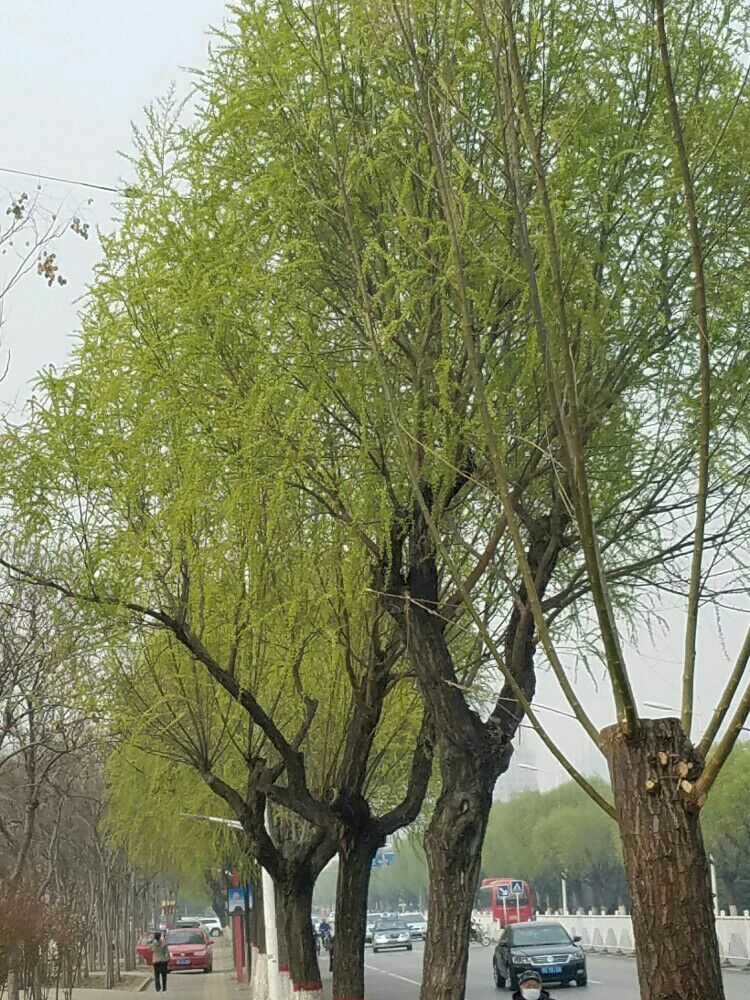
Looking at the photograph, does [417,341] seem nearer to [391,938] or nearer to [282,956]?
[282,956]

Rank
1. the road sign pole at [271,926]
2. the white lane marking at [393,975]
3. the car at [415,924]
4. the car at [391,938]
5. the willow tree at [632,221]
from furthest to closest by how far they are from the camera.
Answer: the car at [415,924], the car at [391,938], the white lane marking at [393,975], the road sign pole at [271,926], the willow tree at [632,221]

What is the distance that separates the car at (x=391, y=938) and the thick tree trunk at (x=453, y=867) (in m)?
60.7

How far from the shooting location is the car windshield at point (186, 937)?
56.3 m

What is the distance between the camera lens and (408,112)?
361 inches

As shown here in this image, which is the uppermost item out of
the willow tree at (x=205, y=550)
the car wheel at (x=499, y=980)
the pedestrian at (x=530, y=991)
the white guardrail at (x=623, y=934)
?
the willow tree at (x=205, y=550)

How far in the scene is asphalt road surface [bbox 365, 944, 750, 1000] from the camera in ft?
100

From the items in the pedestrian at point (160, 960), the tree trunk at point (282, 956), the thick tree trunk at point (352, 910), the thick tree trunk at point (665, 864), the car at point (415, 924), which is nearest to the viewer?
the thick tree trunk at point (665, 864)

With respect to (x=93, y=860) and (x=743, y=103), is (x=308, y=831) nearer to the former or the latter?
(x=743, y=103)

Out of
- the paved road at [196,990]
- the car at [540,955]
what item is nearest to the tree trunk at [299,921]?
the car at [540,955]

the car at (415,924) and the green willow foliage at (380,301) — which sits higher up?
the green willow foliage at (380,301)

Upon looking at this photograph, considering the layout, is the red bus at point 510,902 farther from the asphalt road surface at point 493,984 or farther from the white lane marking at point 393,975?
the white lane marking at point 393,975

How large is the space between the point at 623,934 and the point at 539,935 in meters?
14.7

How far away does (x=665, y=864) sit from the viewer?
4.74 meters

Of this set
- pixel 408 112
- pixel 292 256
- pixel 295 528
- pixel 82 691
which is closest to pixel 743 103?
pixel 408 112
